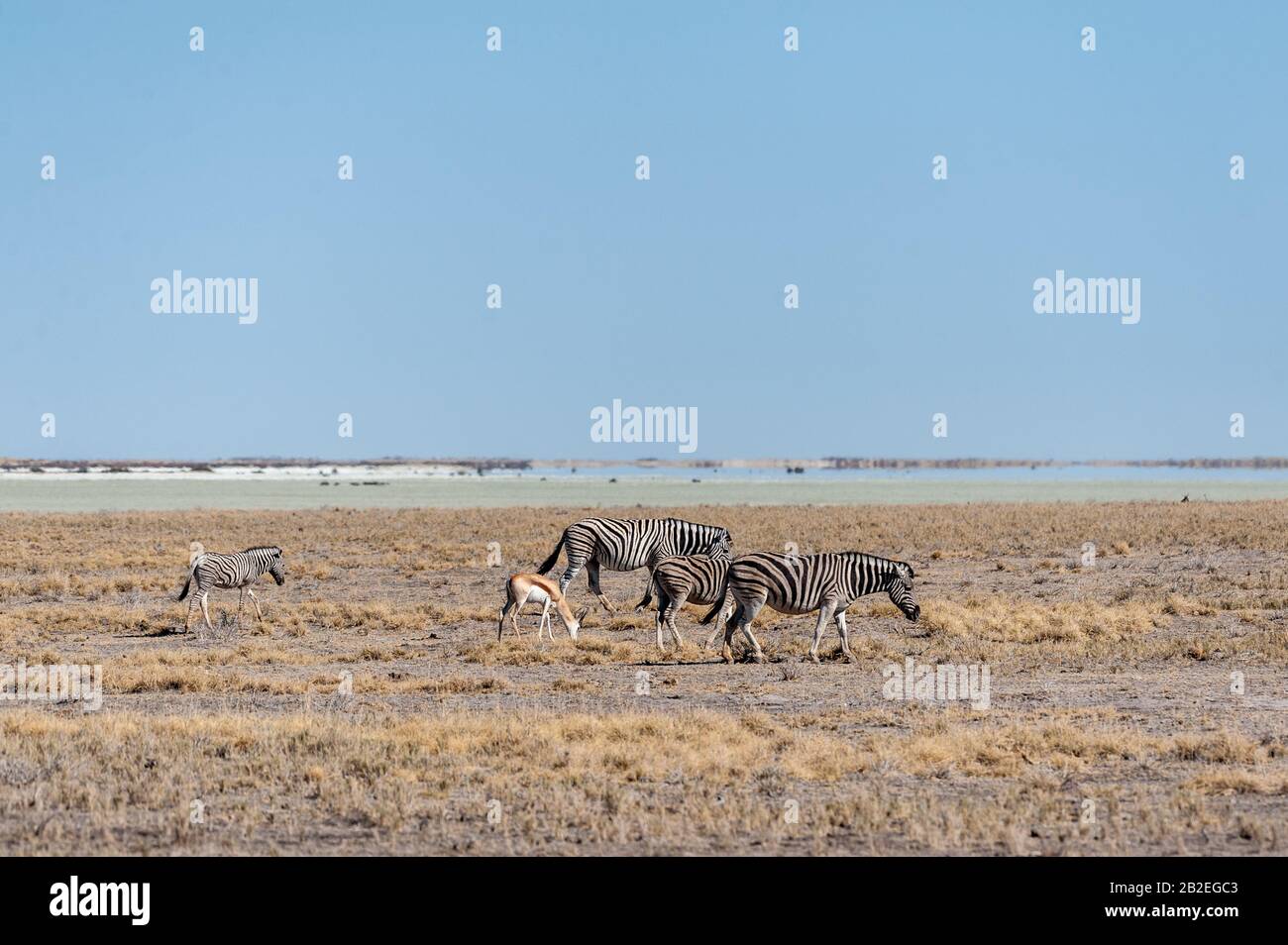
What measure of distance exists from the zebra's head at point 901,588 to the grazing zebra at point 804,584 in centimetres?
2

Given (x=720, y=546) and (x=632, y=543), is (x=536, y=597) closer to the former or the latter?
(x=632, y=543)

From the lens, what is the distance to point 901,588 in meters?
20.5

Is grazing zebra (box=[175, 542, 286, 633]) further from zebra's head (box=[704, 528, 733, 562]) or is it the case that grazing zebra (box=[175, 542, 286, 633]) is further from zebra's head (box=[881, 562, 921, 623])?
zebra's head (box=[881, 562, 921, 623])

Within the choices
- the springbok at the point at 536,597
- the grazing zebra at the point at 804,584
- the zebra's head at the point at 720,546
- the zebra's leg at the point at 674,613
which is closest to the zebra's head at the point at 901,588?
the grazing zebra at the point at 804,584

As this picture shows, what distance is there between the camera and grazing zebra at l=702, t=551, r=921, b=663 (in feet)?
62.7

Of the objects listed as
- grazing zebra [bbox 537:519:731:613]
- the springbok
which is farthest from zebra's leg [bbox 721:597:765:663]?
grazing zebra [bbox 537:519:731:613]

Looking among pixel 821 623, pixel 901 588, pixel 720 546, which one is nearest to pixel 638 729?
pixel 821 623

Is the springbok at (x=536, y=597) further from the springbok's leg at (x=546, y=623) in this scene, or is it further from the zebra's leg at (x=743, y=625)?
the zebra's leg at (x=743, y=625)

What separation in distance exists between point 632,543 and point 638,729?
1241 cm

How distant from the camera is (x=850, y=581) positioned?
19.8 meters
